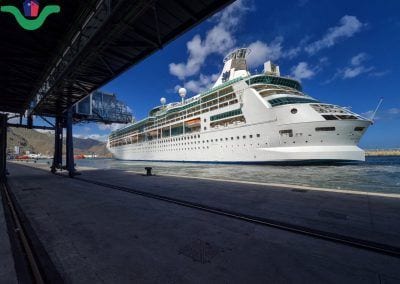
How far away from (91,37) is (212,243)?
7.42 m

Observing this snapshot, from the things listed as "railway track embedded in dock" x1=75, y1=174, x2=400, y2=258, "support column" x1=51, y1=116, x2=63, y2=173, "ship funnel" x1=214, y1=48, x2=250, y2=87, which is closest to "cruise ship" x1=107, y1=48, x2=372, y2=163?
"ship funnel" x1=214, y1=48, x2=250, y2=87

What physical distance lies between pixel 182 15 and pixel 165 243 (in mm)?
7247

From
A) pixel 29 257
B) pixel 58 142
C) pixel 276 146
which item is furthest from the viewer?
pixel 276 146

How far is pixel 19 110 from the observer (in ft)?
61.1

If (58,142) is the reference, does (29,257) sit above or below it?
below

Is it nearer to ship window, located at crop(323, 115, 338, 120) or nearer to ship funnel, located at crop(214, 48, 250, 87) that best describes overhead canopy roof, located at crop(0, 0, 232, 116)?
A: ship window, located at crop(323, 115, 338, 120)

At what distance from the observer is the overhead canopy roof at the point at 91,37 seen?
20.9 feet

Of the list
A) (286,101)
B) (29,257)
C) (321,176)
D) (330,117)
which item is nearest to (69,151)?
(29,257)

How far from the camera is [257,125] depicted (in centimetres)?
3306

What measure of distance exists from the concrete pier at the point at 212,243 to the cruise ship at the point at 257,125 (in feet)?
80.9

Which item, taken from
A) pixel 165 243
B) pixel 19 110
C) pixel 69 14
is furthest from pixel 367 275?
pixel 19 110

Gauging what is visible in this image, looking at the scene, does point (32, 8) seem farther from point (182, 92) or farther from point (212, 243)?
point (182, 92)

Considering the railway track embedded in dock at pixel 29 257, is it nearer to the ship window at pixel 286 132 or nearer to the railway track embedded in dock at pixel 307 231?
the railway track embedded in dock at pixel 307 231

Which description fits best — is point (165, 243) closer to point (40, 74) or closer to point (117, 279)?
point (117, 279)
